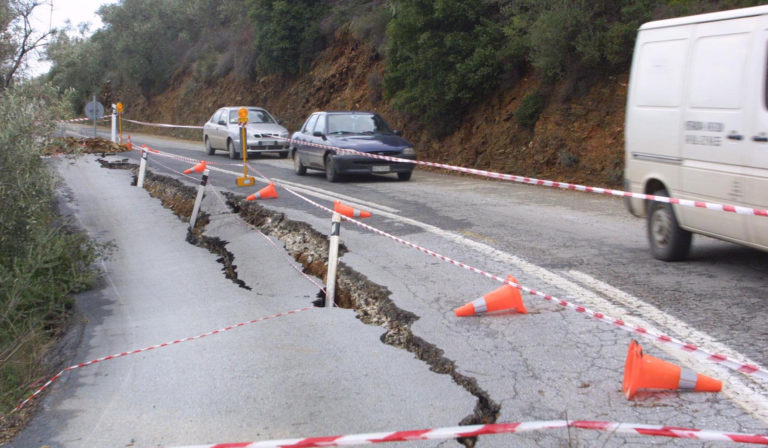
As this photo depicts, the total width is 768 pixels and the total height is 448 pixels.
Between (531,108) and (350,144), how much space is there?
4649 mm

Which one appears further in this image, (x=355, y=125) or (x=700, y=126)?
(x=355, y=125)

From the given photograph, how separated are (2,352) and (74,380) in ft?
4.34

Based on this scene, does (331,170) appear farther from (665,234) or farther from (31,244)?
(665,234)

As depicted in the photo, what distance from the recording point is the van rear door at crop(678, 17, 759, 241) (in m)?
6.41

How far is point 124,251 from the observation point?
34.7 ft

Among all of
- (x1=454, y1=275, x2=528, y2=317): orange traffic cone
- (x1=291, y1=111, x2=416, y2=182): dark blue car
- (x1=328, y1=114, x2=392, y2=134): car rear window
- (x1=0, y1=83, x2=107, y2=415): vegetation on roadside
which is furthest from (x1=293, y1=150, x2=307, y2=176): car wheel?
(x1=454, y1=275, x2=528, y2=317): orange traffic cone

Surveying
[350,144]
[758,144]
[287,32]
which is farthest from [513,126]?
[287,32]

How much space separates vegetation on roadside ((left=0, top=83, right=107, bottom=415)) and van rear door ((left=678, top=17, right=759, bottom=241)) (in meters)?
5.99

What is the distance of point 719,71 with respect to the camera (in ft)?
21.8

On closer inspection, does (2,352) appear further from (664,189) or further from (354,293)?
(664,189)

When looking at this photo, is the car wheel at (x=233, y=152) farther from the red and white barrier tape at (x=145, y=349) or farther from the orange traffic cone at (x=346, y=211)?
the red and white barrier tape at (x=145, y=349)

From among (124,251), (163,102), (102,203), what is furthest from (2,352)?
(163,102)

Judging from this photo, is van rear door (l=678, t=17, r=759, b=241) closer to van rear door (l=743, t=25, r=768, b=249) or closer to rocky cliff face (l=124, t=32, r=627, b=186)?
van rear door (l=743, t=25, r=768, b=249)

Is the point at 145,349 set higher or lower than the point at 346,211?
lower
